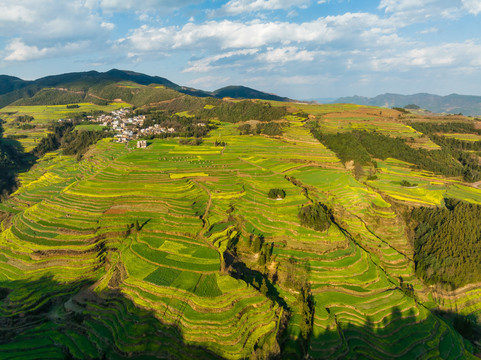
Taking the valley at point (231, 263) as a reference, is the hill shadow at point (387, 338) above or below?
below

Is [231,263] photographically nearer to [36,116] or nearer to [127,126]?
[127,126]

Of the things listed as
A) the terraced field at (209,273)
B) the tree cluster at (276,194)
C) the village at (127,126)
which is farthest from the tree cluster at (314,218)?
the village at (127,126)

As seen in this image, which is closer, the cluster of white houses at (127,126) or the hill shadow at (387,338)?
the hill shadow at (387,338)

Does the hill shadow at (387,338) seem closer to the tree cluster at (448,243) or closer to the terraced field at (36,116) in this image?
the tree cluster at (448,243)

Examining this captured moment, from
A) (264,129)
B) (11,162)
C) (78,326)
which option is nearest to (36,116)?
(11,162)

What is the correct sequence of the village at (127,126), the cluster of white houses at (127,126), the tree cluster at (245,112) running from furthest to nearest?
the tree cluster at (245,112), the cluster of white houses at (127,126), the village at (127,126)

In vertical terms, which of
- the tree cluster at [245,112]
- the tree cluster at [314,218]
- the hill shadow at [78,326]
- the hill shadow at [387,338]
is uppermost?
the tree cluster at [245,112]

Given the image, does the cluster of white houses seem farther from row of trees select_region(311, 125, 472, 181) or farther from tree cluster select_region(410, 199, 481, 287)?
tree cluster select_region(410, 199, 481, 287)
